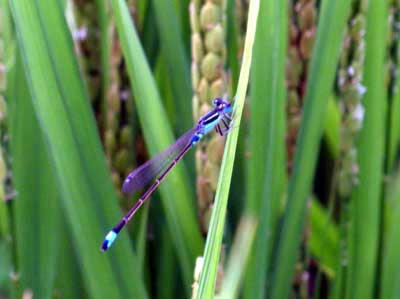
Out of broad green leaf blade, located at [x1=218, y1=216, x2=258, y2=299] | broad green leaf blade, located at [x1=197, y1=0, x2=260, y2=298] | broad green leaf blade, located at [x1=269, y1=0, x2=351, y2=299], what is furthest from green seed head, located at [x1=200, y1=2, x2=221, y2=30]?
broad green leaf blade, located at [x1=218, y1=216, x2=258, y2=299]

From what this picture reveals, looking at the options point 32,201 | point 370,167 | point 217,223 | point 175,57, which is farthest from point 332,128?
point 217,223

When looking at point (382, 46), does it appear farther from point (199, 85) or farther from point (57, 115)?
point (57, 115)

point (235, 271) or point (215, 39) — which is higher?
point (215, 39)

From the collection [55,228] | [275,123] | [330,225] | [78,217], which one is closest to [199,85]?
[275,123]

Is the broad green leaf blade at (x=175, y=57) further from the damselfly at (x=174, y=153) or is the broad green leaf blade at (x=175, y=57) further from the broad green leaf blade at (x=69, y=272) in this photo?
the broad green leaf blade at (x=69, y=272)

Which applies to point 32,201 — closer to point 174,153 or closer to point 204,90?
point 174,153

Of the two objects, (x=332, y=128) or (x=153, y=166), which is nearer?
(x=153, y=166)
